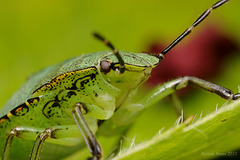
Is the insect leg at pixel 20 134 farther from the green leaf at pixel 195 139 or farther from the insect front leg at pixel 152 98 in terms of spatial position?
the green leaf at pixel 195 139

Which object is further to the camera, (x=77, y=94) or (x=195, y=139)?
(x=77, y=94)

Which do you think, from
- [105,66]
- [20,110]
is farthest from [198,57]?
[20,110]

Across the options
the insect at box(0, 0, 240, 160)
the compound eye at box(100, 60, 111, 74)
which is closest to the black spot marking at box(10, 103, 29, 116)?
the insect at box(0, 0, 240, 160)

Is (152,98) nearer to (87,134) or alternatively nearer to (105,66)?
(105,66)

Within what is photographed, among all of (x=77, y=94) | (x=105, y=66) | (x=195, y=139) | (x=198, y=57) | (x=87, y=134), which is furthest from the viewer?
(x=198, y=57)

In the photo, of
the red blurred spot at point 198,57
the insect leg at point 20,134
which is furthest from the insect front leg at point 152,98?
the red blurred spot at point 198,57

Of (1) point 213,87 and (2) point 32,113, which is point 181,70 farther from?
(2) point 32,113

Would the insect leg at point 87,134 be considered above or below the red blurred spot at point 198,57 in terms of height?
above
